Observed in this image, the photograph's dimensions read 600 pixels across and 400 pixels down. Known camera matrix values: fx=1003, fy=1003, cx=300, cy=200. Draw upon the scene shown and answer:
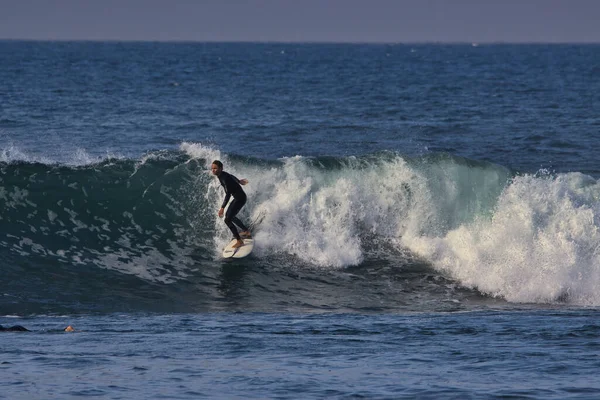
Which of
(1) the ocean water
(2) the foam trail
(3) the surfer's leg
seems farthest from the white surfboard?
(2) the foam trail

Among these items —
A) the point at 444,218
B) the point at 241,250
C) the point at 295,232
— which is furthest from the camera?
A: the point at 444,218

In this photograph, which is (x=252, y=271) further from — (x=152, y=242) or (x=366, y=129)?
(x=366, y=129)

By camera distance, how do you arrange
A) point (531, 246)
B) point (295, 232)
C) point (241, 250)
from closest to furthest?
1. point (531, 246)
2. point (241, 250)
3. point (295, 232)

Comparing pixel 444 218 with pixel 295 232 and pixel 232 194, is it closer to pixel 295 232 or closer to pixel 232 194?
pixel 295 232

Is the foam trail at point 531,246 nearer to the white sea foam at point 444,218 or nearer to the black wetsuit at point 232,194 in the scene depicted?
the white sea foam at point 444,218

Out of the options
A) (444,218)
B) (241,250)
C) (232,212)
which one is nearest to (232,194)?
(232,212)

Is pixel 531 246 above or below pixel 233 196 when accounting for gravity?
below

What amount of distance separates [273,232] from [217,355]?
775 centimetres

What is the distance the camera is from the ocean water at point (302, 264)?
1037 cm

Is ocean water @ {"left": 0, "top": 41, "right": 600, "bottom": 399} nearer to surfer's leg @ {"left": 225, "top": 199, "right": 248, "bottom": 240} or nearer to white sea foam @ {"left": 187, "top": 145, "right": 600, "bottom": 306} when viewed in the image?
white sea foam @ {"left": 187, "top": 145, "right": 600, "bottom": 306}

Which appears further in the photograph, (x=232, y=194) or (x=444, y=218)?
(x=444, y=218)

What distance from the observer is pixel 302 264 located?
1798 cm

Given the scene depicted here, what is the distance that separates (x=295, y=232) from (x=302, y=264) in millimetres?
879

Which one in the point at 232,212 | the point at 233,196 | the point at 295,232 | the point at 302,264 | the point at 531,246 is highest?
the point at 233,196
